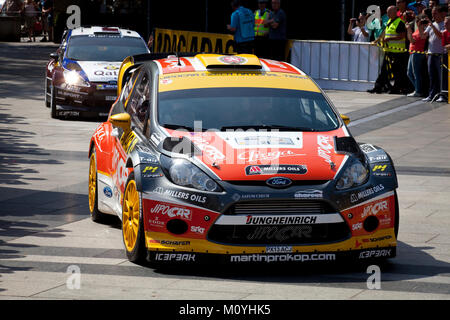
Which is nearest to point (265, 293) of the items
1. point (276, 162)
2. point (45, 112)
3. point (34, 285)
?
point (276, 162)

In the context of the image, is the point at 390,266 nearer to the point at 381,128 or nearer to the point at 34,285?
the point at 34,285

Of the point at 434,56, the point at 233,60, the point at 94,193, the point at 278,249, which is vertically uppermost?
the point at 233,60

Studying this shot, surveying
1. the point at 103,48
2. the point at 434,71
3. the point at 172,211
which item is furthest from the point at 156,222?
the point at 434,71

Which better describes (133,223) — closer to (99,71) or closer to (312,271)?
(312,271)

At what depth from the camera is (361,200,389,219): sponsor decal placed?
24.1 ft

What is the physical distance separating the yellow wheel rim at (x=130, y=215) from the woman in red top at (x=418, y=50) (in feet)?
43.5

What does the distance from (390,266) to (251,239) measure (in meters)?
1.15

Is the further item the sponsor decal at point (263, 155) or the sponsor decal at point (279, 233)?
the sponsor decal at point (263, 155)

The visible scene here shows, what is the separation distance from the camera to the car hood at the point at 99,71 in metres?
17.2

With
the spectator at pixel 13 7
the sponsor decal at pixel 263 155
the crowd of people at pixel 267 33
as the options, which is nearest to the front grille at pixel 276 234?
the sponsor decal at pixel 263 155

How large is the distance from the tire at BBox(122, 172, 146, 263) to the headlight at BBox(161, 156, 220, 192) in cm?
30

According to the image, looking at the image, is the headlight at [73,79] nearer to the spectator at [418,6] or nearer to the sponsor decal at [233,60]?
the spectator at [418,6]

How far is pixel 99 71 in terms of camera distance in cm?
1739

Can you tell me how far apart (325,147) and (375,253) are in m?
0.89
